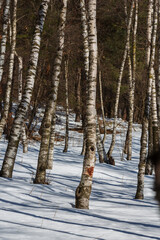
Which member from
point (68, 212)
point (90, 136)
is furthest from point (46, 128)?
point (68, 212)

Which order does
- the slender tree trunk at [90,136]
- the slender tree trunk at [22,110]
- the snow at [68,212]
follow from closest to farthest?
1. the snow at [68,212]
2. the slender tree trunk at [90,136]
3. the slender tree trunk at [22,110]

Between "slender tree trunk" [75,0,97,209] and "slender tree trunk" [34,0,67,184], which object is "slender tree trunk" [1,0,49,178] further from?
"slender tree trunk" [75,0,97,209]

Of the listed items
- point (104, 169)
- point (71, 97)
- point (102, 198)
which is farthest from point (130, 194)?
point (71, 97)

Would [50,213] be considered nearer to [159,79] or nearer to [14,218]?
[14,218]

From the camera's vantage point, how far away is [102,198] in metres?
7.47

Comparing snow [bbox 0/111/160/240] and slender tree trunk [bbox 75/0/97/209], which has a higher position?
slender tree trunk [bbox 75/0/97/209]

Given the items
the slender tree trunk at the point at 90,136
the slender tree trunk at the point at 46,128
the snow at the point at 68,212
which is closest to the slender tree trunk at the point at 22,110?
the snow at the point at 68,212

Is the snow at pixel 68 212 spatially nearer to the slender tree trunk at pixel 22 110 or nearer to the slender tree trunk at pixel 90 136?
the slender tree trunk at pixel 90 136

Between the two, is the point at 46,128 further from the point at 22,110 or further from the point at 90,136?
the point at 90,136

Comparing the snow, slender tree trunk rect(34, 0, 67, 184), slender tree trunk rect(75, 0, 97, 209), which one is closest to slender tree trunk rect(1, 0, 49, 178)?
the snow

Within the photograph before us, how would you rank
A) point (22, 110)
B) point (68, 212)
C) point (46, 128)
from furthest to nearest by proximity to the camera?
1. point (46, 128)
2. point (22, 110)
3. point (68, 212)

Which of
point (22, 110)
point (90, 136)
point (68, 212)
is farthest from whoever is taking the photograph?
point (22, 110)

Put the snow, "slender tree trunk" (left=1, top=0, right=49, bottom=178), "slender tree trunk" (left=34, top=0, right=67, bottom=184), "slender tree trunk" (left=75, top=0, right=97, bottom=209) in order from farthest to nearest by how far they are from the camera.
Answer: "slender tree trunk" (left=34, top=0, right=67, bottom=184) → "slender tree trunk" (left=1, top=0, right=49, bottom=178) → "slender tree trunk" (left=75, top=0, right=97, bottom=209) → the snow

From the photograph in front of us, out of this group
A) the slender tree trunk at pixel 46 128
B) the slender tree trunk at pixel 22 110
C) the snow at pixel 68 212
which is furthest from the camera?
the slender tree trunk at pixel 46 128
